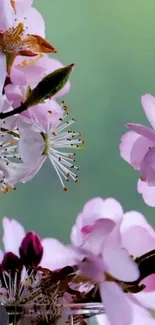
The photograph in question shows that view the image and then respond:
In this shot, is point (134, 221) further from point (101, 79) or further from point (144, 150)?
point (101, 79)

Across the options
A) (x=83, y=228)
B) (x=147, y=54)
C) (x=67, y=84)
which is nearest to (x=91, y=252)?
(x=83, y=228)

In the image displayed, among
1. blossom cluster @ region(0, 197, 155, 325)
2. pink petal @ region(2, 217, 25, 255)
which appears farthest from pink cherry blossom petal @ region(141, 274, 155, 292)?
pink petal @ region(2, 217, 25, 255)

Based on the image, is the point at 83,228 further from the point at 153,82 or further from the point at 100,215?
the point at 153,82

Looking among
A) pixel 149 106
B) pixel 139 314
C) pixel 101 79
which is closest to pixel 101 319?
pixel 139 314

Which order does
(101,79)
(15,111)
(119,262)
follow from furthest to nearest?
(101,79), (15,111), (119,262)

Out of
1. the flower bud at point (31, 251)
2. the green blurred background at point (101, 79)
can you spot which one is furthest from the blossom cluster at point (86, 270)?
the green blurred background at point (101, 79)

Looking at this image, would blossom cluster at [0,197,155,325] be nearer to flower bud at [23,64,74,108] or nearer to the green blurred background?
flower bud at [23,64,74,108]
